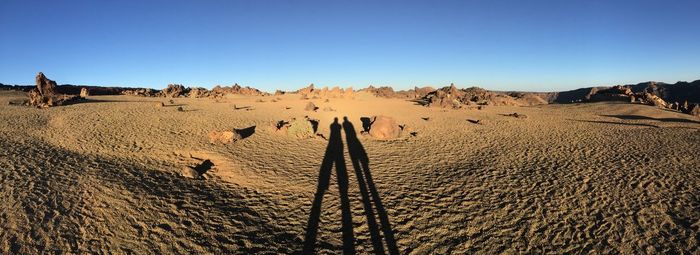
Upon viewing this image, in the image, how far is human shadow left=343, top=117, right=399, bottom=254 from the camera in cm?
803

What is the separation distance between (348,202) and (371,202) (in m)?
0.67

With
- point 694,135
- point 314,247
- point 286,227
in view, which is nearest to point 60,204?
point 286,227

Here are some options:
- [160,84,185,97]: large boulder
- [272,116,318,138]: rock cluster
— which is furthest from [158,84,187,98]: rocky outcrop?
[272,116,318,138]: rock cluster

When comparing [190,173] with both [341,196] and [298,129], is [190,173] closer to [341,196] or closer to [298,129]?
[341,196]

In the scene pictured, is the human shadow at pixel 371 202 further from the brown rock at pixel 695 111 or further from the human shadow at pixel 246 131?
the brown rock at pixel 695 111

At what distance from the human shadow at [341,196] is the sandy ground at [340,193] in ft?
0.20

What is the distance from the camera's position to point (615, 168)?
40.8ft

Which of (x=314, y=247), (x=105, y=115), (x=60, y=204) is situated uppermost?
(x=105, y=115)

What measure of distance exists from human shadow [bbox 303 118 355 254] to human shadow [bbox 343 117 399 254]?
1.59 ft

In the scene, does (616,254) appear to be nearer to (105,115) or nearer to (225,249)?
(225,249)

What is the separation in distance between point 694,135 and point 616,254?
15.3 m

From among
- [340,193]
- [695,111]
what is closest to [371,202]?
[340,193]

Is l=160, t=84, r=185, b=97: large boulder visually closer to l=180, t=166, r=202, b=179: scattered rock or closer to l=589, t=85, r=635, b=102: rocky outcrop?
l=180, t=166, r=202, b=179: scattered rock

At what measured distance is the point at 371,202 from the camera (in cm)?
1036
